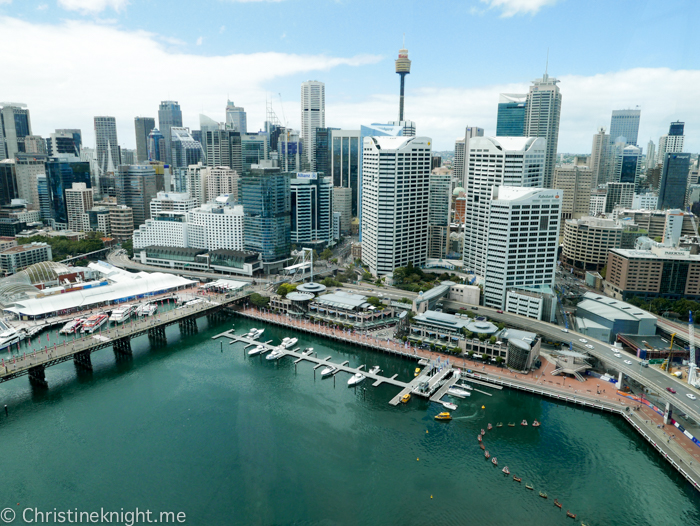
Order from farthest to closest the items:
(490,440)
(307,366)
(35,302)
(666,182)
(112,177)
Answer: (112,177), (666,182), (35,302), (307,366), (490,440)

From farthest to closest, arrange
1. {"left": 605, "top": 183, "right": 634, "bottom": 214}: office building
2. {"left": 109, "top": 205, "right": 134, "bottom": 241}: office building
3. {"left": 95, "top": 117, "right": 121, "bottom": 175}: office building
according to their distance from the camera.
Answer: {"left": 95, "top": 117, "right": 121, "bottom": 175}: office building < {"left": 605, "top": 183, "right": 634, "bottom": 214}: office building < {"left": 109, "top": 205, "right": 134, "bottom": 241}: office building

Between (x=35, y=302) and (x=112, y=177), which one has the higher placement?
(x=112, y=177)

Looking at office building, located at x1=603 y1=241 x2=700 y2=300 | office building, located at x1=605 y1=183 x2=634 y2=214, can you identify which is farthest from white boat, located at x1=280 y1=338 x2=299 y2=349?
office building, located at x1=605 y1=183 x2=634 y2=214

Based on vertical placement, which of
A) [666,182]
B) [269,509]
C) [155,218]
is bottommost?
[269,509]

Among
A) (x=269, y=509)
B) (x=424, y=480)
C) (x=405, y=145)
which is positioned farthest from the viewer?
(x=405, y=145)

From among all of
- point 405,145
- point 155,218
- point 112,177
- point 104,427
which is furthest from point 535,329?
point 112,177

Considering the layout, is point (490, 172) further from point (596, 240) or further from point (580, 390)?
point (580, 390)

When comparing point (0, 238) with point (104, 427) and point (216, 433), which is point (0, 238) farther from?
point (216, 433)

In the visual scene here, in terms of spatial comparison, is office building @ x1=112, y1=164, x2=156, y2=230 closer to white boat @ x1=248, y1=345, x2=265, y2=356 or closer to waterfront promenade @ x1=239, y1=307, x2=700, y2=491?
waterfront promenade @ x1=239, y1=307, x2=700, y2=491
